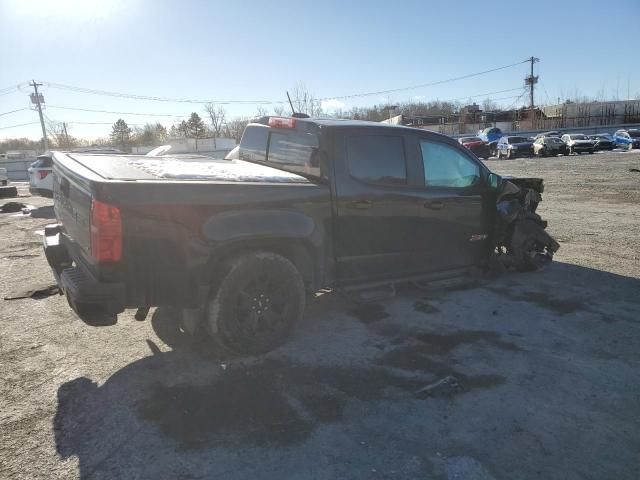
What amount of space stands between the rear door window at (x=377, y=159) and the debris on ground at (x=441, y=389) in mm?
1908

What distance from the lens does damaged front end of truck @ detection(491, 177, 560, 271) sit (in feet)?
18.7

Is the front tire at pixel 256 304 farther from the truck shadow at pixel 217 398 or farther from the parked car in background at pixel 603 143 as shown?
the parked car in background at pixel 603 143

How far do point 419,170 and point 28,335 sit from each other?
13.1ft

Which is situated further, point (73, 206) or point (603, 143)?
point (603, 143)

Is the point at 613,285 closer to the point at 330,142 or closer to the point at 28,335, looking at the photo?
the point at 330,142

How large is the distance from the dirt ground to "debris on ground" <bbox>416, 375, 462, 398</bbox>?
0.5 inches

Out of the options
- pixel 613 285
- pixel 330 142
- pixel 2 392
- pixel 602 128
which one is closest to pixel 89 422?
pixel 2 392

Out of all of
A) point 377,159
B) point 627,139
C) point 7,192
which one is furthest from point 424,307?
point 627,139

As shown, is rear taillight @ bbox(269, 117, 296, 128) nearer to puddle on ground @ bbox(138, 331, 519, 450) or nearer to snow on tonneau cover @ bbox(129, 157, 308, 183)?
snow on tonneau cover @ bbox(129, 157, 308, 183)

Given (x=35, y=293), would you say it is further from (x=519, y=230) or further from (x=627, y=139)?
(x=627, y=139)

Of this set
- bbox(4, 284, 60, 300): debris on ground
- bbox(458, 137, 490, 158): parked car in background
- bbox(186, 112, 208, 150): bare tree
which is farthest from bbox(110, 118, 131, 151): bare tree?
bbox(4, 284, 60, 300): debris on ground

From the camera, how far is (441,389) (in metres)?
3.21

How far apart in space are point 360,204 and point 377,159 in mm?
534

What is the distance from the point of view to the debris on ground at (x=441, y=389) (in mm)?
3182
